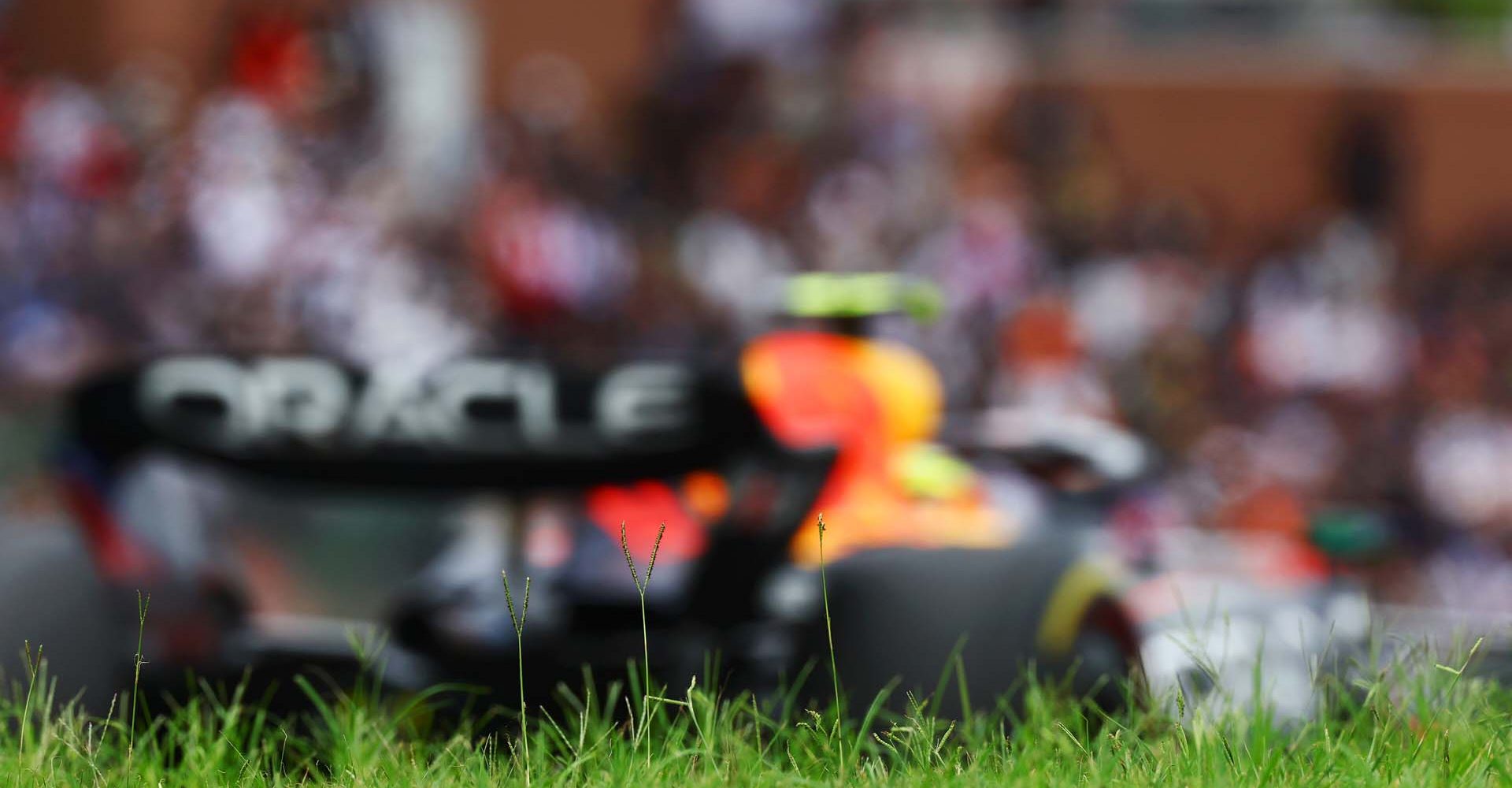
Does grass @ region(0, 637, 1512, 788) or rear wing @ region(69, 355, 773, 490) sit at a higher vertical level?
rear wing @ region(69, 355, 773, 490)

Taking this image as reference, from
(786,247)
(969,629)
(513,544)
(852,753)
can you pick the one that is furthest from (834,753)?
(786,247)

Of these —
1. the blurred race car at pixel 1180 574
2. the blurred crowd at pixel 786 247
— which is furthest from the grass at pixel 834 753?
the blurred crowd at pixel 786 247

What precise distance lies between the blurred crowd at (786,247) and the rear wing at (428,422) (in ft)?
18.1

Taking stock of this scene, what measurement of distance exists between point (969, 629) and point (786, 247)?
7851mm

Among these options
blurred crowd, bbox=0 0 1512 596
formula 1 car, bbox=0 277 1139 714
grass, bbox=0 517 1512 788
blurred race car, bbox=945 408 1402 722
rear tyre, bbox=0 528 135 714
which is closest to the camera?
grass, bbox=0 517 1512 788

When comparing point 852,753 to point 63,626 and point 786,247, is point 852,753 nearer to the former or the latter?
point 63,626

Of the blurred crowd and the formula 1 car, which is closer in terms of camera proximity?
the formula 1 car

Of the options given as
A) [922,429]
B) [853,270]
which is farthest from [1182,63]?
[922,429]

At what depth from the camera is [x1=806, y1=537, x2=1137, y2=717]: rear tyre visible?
7.86 ft

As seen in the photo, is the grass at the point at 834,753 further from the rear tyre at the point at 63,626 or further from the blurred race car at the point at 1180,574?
the rear tyre at the point at 63,626

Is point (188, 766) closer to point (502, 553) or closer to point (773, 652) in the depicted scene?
point (773, 652)

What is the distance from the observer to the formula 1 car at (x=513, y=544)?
2.31 metres

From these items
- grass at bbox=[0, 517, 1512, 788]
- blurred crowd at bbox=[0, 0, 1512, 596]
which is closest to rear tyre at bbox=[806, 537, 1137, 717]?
grass at bbox=[0, 517, 1512, 788]

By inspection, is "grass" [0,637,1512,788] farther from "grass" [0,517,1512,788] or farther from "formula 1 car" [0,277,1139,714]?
"formula 1 car" [0,277,1139,714]
